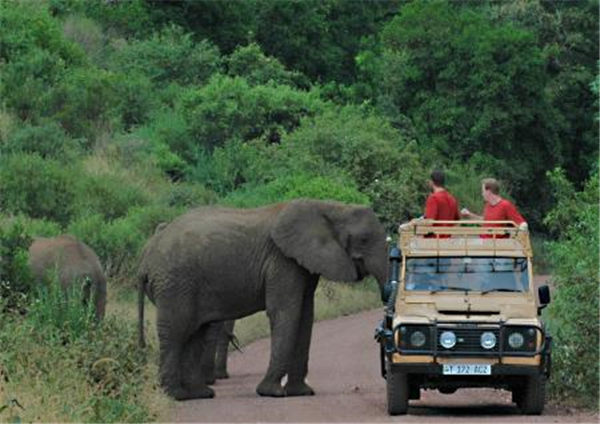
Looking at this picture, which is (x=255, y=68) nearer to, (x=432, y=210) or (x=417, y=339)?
(x=432, y=210)

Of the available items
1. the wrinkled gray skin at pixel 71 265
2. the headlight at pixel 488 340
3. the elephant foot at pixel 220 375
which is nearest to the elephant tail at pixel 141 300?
the elephant foot at pixel 220 375

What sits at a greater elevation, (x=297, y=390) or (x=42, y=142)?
(x=297, y=390)

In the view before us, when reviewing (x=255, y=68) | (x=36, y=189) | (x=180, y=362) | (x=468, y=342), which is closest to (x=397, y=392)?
(x=468, y=342)

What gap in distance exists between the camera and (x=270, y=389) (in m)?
20.5

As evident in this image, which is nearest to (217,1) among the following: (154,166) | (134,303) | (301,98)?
(301,98)

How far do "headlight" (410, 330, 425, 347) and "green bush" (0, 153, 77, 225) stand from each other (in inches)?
768

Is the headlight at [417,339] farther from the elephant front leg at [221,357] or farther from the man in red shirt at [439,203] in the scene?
the elephant front leg at [221,357]

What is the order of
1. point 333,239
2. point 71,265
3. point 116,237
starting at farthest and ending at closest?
1. point 116,237
2. point 71,265
3. point 333,239

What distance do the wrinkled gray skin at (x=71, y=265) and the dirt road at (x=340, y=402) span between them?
2020 mm

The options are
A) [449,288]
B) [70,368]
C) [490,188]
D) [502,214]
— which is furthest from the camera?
[502,214]

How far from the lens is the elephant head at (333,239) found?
21.1 m

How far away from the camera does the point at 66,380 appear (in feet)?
53.6

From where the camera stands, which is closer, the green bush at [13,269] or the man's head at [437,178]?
the man's head at [437,178]

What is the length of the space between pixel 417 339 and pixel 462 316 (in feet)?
1.67
